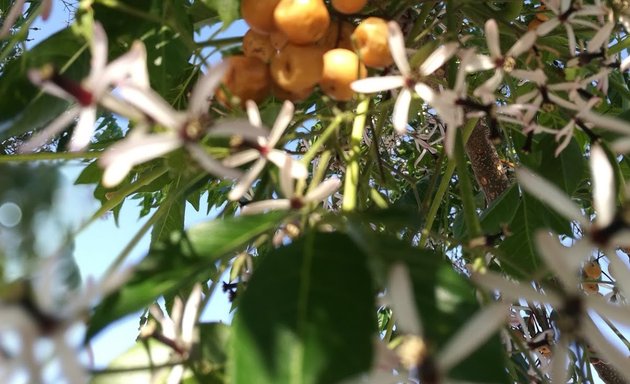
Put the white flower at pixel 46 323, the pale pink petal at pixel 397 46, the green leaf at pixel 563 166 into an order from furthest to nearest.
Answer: the green leaf at pixel 563 166, the pale pink petal at pixel 397 46, the white flower at pixel 46 323

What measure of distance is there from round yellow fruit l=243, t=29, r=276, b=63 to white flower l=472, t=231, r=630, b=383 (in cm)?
27

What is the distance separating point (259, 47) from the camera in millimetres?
555

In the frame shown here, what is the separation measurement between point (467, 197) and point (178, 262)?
0.26 m

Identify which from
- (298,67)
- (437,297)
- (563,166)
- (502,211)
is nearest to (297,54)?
(298,67)

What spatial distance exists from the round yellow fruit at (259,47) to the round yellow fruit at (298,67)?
0.05 feet

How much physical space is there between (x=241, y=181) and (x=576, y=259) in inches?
8.1

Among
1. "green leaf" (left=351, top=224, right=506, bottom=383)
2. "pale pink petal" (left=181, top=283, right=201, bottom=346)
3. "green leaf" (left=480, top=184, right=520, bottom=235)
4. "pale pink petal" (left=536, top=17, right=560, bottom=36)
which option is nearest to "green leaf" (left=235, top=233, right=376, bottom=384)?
"green leaf" (left=351, top=224, right=506, bottom=383)

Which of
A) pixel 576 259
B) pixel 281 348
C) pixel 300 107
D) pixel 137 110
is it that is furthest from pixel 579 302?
pixel 300 107

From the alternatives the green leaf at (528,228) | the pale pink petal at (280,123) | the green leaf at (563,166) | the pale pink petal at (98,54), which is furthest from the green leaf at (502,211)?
the pale pink petal at (98,54)

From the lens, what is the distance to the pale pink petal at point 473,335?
1.06 ft

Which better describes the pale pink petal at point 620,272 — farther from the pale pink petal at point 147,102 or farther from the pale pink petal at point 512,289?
the pale pink petal at point 147,102

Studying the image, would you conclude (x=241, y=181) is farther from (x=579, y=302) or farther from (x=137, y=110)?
(x=579, y=302)

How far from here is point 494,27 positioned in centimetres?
57

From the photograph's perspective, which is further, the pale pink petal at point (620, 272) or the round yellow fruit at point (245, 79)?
the round yellow fruit at point (245, 79)
